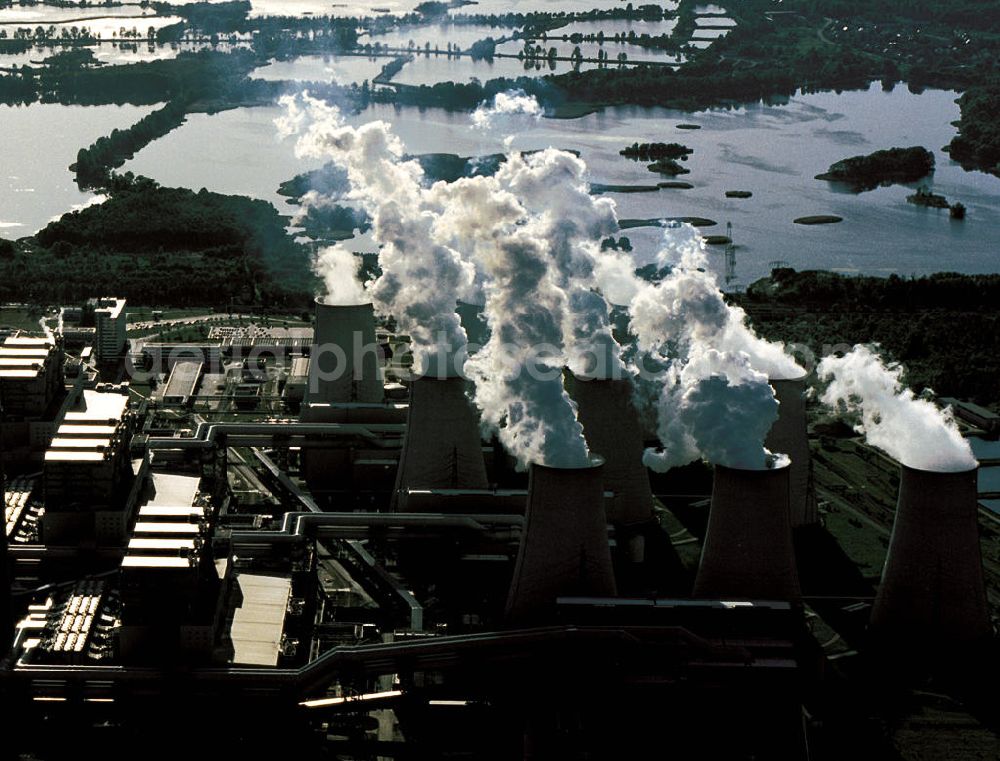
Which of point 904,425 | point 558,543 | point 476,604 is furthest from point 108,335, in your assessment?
point 904,425

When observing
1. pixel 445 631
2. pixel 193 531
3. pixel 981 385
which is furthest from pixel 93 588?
pixel 981 385

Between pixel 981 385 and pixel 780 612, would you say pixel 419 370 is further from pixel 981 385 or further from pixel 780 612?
pixel 981 385

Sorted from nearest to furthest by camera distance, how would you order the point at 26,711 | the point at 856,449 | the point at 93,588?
the point at 26,711 < the point at 93,588 < the point at 856,449

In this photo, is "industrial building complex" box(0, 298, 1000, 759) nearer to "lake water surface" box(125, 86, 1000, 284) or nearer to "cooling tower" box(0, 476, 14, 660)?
"cooling tower" box(0, 476, 14, 660)

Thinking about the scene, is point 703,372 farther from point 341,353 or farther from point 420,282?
point 341,353

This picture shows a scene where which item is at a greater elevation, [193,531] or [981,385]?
[193,531]

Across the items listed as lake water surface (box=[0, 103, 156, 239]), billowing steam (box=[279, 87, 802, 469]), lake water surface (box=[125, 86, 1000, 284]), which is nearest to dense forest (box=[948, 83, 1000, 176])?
lake water surface (box=[125, 86, 1000, 284])
